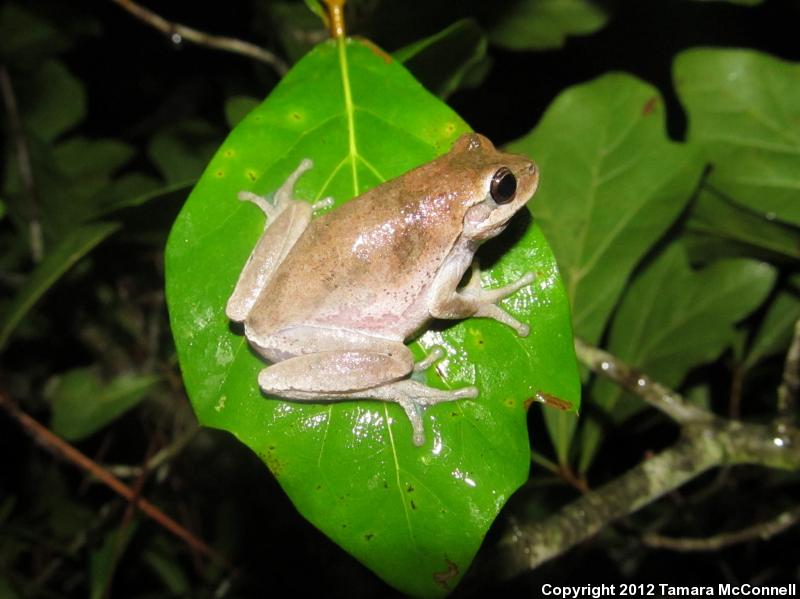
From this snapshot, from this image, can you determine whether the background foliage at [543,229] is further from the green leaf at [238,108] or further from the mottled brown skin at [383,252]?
the mottled brown skin at [383,252]

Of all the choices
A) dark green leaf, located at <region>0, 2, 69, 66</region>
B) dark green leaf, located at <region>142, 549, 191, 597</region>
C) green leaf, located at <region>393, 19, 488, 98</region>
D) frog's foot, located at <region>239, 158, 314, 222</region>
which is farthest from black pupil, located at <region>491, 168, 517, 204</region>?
dark green leaf, located at <region>0, 2, 69, 66</region>

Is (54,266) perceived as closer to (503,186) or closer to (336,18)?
(336,18)

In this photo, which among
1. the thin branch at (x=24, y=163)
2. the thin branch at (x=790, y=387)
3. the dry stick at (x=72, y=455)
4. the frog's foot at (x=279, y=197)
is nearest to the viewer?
the frog's foot at (x=279, y=197)

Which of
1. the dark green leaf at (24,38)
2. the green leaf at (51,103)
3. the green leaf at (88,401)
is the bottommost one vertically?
the green leaf at (88,401)

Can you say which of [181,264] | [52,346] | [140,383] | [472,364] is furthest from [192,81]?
[472,364]

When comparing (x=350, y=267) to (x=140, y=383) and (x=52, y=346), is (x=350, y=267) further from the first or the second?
(x=52, y=346)

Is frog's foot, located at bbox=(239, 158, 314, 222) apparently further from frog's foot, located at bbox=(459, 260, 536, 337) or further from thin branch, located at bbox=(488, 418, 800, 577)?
thin branch, located at bbox=(488, 418, 800, 577)

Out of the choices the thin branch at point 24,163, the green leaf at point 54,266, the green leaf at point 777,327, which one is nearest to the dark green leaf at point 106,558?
the green leaf at point 54,266
